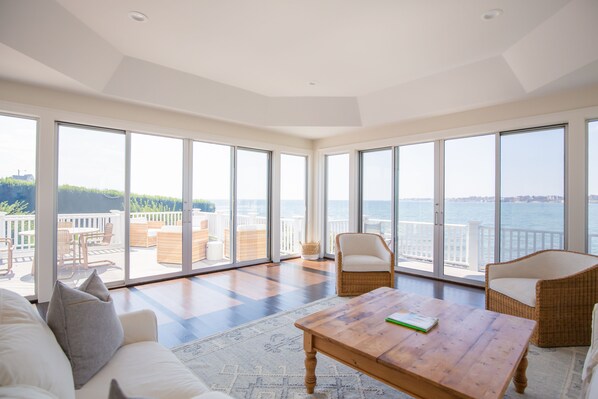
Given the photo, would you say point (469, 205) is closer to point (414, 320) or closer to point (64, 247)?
point (414, 320)

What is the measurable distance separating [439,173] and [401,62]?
195cm

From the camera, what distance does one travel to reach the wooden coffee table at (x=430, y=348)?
4.94ft

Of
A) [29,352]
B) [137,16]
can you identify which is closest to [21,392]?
[29,352]

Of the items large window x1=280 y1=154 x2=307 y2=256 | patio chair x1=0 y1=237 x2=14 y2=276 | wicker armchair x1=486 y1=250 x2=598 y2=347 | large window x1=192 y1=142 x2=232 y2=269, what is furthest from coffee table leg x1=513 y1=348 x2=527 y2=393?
patio chair x1=0 y1=237 x2=14 y2=276

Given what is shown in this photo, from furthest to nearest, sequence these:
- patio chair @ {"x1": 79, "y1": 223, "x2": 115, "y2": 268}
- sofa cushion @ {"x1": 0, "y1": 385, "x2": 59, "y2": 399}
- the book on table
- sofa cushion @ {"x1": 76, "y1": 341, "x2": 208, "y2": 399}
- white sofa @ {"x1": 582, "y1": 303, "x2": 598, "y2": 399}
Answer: patio chair @ {"x1": 79, "y1": 223, "x2": 115, "y2": 268}
the book on table
white sofa @ {"x1": 582, "y1": 303, "x2": 598, "y2": 399}
sofa cushion @ {"x1": 76, "y1": 341, "x2": 208, "y2": 399}
sofa cushion @ {"x1": 0, "y1": 385, "x2": 59, "y2": 399}

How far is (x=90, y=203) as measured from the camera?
4.16m

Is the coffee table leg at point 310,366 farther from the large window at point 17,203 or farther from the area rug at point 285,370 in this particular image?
the large window at point 17,203

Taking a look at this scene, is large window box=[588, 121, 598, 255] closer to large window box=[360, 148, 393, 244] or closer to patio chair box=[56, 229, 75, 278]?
large window box=[360, 148, 393, 244]

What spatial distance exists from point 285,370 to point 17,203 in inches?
142

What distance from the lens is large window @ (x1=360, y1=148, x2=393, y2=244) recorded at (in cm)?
557

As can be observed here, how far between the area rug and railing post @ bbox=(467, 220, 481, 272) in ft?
7.16

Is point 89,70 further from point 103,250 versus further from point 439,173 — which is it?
point 439,173

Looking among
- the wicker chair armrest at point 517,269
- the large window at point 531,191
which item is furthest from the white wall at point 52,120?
the large window at point 531,191

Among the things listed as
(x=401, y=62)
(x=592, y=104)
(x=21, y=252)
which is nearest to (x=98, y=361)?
(x=21, y=252)
